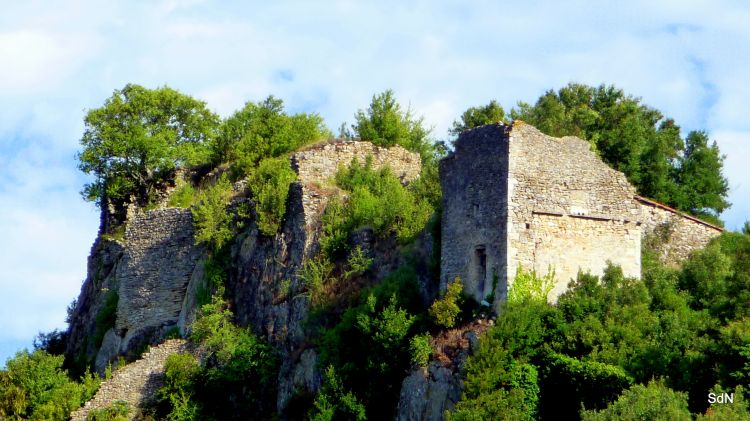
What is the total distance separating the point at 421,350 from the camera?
32.2 meters

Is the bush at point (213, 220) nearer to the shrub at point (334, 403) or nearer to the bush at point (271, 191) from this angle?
the bush at point (271, 191)

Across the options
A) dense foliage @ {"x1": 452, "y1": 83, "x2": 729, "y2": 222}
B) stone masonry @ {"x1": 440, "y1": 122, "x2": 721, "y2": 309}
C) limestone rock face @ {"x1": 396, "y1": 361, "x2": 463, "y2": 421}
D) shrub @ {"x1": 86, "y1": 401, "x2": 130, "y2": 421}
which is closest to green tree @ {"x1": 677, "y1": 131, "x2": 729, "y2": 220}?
dense foliage @ {"x1": 452, "y1": 83, "x2": 729, "y2": 222}

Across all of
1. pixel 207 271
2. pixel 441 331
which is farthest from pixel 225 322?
pixel 441 331

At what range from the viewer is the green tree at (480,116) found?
4231cm

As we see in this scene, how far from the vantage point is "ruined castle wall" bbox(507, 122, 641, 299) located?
105ft

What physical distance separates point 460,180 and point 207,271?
10.0m

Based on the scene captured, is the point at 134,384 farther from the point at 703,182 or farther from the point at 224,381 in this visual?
the point at 703,182

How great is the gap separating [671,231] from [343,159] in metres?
9.80

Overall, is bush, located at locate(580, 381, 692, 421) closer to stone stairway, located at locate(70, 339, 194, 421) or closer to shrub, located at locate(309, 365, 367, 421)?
shrub, located at locate(309, 365, 367, 421)

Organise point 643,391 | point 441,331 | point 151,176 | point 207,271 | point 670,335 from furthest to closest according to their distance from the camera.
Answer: point 151,176 → point 207,271 → point 441,331 → point 670,335 → point 643,391

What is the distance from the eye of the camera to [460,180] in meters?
33.5

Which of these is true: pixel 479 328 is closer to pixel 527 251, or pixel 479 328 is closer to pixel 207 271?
pixel 527 251

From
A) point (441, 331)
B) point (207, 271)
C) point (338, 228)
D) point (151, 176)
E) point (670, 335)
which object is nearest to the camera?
point (670, 335)

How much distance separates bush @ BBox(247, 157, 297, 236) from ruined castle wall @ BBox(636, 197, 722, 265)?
30.0ft
